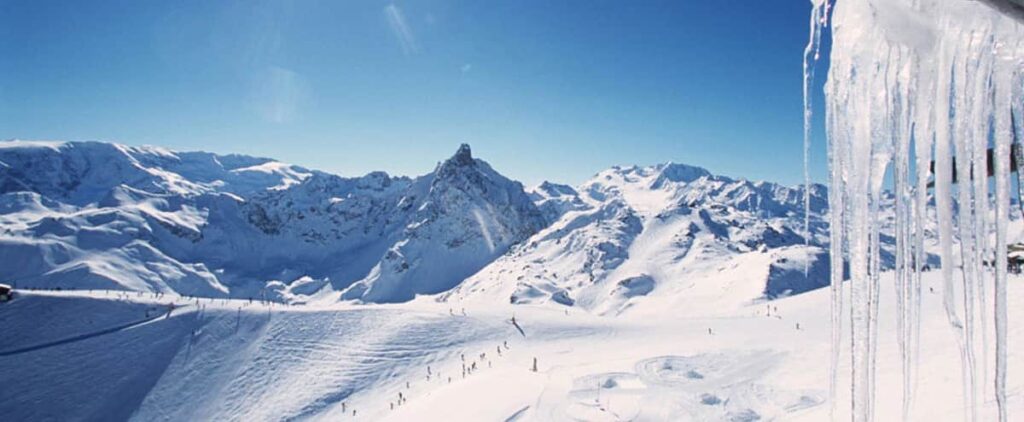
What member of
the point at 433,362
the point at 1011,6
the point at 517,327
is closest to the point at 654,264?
the point at 517,327

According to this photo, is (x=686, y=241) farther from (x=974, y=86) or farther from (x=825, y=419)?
(x=974, y=86)

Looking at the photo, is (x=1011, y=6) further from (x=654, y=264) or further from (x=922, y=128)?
(x=654, y=264)

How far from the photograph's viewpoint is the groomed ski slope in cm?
1537

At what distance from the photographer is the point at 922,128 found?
9.08ft

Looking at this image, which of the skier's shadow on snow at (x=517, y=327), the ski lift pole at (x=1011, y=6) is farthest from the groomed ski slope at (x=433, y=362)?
the ski lift pole at (x=1011, y=6)

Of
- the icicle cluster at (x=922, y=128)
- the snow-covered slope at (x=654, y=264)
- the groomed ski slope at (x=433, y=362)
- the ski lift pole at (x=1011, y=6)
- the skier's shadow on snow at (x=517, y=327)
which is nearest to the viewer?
the ski lift pole at (x=1011, y=6)

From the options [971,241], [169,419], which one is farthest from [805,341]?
[169,419]

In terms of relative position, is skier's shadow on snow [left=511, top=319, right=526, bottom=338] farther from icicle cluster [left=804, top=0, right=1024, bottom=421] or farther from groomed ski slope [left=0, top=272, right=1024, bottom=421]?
icicle cluster [left=804, top=0, right=1024, bottom=421]

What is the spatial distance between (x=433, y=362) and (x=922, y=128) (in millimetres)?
36803

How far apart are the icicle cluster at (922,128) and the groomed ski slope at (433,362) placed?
6751 mm

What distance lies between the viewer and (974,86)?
266cm

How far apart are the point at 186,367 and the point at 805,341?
5316cm

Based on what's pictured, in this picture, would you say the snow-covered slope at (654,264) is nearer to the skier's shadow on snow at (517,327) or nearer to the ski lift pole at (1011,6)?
the skier's shadow on snow at (517,327)

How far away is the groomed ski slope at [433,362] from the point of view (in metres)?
15.4
